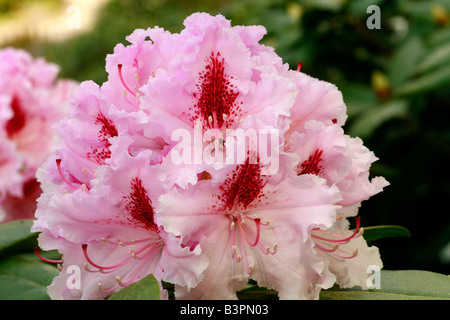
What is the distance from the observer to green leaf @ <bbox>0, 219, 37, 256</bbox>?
31.1 inches

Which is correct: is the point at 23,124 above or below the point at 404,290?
above

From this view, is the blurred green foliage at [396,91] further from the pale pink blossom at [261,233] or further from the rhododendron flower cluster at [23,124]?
the pale pink blossom at [261,233]

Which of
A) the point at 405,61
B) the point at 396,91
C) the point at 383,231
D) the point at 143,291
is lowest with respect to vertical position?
the point at 143,291

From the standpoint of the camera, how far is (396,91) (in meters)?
1.57

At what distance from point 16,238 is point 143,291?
1.14 feet

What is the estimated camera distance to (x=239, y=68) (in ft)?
2.03

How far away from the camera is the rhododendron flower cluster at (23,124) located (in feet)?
4.12

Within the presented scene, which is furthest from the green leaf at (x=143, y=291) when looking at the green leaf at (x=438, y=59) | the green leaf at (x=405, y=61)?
the green leaf at (x=405, y=61)

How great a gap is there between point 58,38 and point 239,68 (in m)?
3.61

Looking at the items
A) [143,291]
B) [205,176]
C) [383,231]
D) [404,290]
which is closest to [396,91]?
[383,231]

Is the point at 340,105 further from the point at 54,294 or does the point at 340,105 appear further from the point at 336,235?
the point at 54,294

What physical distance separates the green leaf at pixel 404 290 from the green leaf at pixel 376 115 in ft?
2.64

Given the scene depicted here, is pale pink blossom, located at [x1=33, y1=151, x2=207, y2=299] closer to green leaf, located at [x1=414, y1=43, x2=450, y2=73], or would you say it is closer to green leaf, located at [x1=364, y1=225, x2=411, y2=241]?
green leaf, located at [x1=364, y1=225, x2=411, y2=241]

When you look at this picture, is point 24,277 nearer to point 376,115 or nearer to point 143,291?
point 143,291
